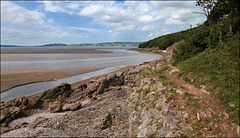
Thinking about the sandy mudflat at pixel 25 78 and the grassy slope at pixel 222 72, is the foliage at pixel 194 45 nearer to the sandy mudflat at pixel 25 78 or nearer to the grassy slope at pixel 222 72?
the grassy slope at pixel 222 72

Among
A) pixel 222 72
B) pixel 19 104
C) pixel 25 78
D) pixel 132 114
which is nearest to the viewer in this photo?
pixel 222 72

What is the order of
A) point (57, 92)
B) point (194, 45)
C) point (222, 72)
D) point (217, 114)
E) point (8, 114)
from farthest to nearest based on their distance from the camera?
1. point (57, 92)
2. point (194, 45)
3. point (8, 114)
4. point (222, 72)
5. point (217, 114)

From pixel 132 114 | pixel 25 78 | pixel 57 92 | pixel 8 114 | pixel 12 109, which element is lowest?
pixel 8 114

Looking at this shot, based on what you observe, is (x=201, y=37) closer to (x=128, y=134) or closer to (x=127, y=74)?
(x=127, y=74)

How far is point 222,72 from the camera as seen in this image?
12.5m

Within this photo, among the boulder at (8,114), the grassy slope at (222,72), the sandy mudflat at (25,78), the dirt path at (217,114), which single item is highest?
the grassy slope at (222,72)

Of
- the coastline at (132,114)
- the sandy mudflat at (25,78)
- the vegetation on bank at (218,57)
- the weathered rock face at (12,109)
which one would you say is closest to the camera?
the coastline at (132,114)

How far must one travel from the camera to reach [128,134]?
40.0 ft

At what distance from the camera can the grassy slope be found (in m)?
9.73

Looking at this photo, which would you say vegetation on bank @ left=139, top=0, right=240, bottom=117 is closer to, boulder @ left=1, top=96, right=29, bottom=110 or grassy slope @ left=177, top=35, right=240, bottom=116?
grassy slope @ left=177, top=35, right=240, bottom=116

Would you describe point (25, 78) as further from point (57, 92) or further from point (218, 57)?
point (218, 57)

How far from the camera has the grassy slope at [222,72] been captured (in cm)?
973

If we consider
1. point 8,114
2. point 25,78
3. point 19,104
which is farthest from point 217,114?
point 25,78

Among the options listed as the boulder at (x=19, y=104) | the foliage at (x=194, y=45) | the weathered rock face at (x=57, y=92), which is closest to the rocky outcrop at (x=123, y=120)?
the boulder at (x=19, y=104)
